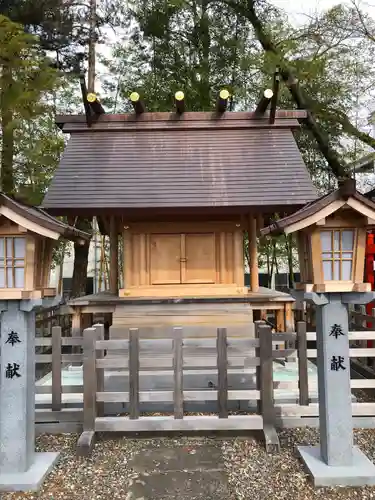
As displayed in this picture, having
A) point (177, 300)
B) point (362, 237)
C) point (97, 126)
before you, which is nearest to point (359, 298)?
point (362, 237)

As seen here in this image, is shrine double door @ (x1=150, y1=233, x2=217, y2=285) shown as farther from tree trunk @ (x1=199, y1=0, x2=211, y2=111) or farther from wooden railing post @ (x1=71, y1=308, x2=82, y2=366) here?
Result: tree trunk @ (x1=199, y1=0, x2=211, y2=111)

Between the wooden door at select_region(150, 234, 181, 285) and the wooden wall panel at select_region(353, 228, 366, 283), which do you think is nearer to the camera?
the wooden wall panel at select_region(353, 228, 366, 283)

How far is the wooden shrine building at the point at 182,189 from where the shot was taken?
800 cm

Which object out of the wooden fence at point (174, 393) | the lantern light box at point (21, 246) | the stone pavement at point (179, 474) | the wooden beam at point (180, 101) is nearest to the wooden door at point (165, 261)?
the wooden beam at point (180, 101)

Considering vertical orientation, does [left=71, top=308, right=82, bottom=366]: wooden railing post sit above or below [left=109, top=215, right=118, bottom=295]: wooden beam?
below

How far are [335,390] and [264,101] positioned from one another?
702 centimetres

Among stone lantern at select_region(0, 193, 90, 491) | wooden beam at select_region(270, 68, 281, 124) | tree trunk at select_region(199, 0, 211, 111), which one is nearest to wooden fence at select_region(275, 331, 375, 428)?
stone lantern at select_region(0, 193, 90, 491)

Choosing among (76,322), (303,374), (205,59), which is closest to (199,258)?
(76,322)

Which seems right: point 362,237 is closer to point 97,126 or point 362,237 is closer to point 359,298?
point 359,298

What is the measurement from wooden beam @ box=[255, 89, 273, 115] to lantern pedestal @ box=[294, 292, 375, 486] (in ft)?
19.6

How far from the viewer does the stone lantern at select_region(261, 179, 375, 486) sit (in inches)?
164

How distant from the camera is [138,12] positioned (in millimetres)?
16422

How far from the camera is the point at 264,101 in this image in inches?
365

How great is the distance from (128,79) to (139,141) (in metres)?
7.71
